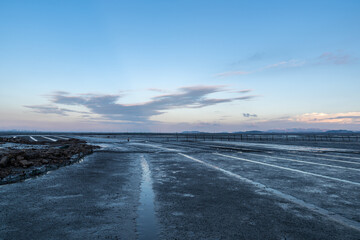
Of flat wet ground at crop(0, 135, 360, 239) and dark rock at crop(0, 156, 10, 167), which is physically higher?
dark rock at crop(0, 156, 10, 167)

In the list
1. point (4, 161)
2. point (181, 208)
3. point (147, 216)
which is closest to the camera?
point (147, 216)

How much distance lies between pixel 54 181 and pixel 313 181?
891 cm

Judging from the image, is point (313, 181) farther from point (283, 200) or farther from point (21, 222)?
point (21, 222)

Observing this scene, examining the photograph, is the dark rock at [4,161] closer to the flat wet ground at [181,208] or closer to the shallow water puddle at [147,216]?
the flat wet ground at [181,208]

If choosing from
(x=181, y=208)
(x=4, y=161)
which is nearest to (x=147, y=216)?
(x=181, y=208)

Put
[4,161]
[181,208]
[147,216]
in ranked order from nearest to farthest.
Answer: [147,216] < [181,208] < [4,161]

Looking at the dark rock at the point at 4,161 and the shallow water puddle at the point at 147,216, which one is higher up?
the dark rock at the point at 4,161

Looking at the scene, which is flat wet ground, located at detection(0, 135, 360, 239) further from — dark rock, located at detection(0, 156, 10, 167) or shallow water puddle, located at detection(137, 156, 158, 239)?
dark rock, located at detection(0, 156, 10, 167)

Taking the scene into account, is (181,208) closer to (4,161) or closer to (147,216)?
(147,216)

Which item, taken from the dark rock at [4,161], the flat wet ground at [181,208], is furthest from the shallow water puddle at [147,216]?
the dark rock at [4,161]

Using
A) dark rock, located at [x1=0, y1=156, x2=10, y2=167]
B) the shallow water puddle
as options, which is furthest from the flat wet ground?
dark rock, located at [x1=0, y1=156, x2=10, y2=167]

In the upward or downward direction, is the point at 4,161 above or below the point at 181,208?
above

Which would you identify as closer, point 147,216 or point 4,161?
point 147,216

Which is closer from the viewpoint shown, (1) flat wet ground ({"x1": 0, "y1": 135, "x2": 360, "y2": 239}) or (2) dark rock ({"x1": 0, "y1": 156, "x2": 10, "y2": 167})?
(1) flat wet ground ({"x1": 0, "y1": 135, "x2": 360, "y2": 239})
